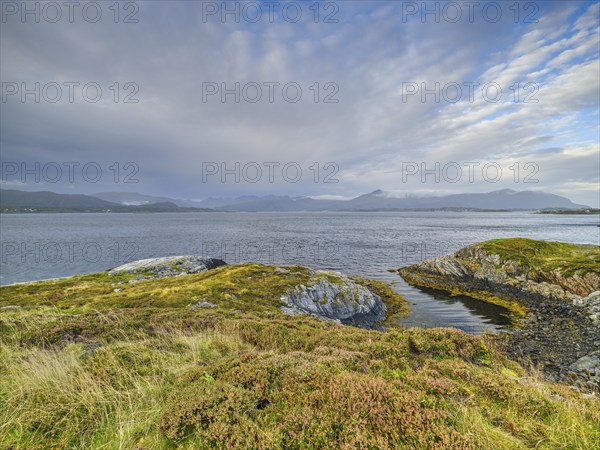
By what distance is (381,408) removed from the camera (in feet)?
15.4

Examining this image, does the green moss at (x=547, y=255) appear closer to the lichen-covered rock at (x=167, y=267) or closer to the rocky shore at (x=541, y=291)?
the rocky shore at (x=541, y=291)

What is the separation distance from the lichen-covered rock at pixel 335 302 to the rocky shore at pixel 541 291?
9942 millimetres

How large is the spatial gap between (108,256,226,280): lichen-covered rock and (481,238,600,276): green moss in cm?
3955

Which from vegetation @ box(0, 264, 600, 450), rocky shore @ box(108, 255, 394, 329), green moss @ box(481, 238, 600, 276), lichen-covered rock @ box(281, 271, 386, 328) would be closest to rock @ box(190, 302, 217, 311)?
rocky shore @ box(108, 255, 394, 329)

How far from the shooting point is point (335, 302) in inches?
934

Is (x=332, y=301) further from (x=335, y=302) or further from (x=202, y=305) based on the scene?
(x=202, y=305)

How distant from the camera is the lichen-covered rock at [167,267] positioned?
114ft

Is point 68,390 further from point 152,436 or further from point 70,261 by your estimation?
point 70,261

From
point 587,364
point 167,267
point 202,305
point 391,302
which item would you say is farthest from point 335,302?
point 167,267

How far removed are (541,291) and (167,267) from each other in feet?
145

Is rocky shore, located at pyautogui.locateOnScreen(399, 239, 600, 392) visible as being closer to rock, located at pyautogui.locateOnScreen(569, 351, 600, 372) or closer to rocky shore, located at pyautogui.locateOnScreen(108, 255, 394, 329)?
rock, located at pyautogui.locateOnScreen(569, 351, 600, 372)

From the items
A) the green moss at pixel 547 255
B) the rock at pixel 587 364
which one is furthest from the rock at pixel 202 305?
the green moss at pixel 547 255

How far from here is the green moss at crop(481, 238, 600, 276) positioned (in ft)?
93.4

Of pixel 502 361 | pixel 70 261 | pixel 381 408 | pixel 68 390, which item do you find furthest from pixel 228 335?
pixel 70 261
